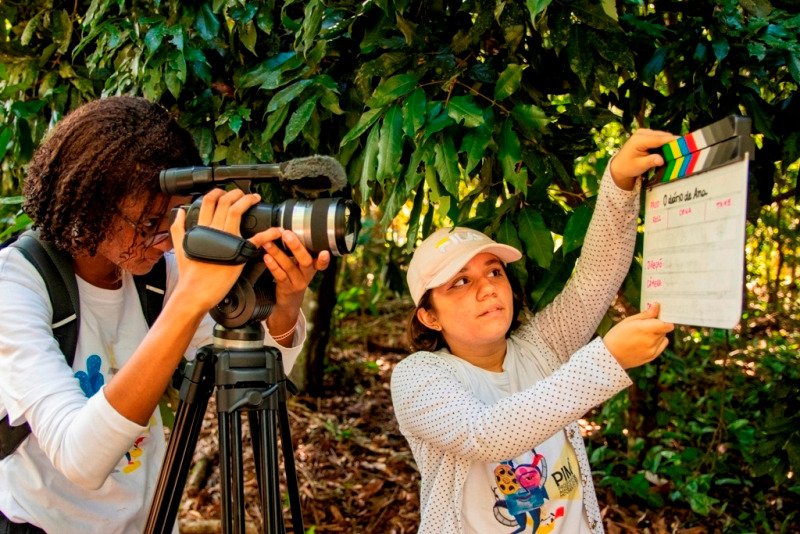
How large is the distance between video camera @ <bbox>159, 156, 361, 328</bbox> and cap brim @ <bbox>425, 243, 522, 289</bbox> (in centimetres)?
29

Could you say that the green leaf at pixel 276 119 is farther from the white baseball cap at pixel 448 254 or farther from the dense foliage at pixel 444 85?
the white baseball cap at pixel 448 254

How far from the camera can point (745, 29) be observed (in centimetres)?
152

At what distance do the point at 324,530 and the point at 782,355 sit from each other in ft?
7.50

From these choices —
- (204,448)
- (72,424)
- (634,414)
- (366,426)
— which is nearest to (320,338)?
(366,426)

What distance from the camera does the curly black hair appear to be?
1342 mm

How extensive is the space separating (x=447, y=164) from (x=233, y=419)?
0.62 m

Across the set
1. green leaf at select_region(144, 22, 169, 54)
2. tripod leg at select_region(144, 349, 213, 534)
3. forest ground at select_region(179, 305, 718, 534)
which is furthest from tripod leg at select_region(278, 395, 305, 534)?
forest ground at select_region(179, 305, 718, 534)

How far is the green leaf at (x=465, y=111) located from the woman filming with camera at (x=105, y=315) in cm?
39

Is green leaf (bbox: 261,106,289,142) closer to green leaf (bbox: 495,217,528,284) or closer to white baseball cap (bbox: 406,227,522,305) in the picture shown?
white baseball cap (bbox: 406,227,522,305)

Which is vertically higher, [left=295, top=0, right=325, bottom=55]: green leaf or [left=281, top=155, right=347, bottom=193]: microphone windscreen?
[left=295, top=0, right=325, bottom=55]: green leaf

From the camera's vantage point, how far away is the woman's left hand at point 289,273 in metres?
1.27

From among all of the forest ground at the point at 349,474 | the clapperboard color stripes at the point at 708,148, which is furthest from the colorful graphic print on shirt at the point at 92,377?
the forest ground at the point at 349,474

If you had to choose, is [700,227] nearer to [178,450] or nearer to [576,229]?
[576,229]

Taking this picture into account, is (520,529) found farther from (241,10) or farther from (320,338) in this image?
(320,338)
